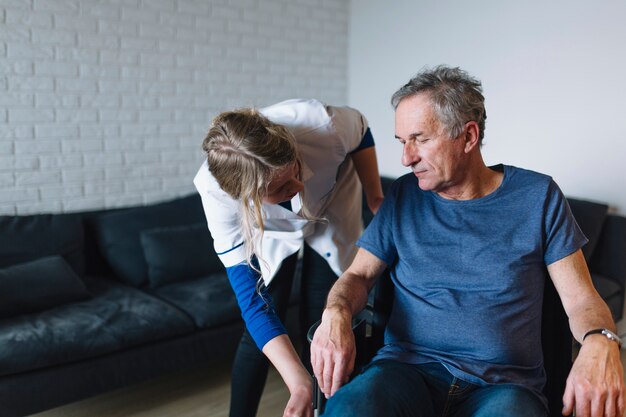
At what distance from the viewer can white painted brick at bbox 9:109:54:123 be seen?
9.26 feet

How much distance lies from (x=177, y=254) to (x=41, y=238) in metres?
0.65

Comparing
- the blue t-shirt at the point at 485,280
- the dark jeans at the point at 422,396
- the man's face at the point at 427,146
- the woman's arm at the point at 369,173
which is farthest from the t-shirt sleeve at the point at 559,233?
the woman's arm at the point at 369,173

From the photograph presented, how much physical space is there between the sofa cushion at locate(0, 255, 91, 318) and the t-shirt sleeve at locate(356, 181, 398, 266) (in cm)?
154

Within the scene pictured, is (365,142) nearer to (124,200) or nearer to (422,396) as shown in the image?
(422,396)

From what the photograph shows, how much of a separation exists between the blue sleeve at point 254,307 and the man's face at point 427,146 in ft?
1.76

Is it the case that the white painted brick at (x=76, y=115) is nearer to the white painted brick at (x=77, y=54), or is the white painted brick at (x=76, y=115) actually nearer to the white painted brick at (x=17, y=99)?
the white painted brick at (x=17, y=99)

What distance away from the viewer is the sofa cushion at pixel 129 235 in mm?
2973

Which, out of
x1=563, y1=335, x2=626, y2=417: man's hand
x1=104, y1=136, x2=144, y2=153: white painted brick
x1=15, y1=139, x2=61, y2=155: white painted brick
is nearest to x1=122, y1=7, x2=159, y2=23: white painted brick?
x1=104, y1=136, x2=144, y2=153: white painted brick

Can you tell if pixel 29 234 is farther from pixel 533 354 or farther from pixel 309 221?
pixel 533 354

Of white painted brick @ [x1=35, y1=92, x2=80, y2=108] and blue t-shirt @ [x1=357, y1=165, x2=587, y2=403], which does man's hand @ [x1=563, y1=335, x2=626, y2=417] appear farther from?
white painted brick @ [x1=35, y1=92, x2=80, y2=108]

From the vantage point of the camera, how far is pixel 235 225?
1.65 metres

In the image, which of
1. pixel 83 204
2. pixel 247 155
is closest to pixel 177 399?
pixel 83 204

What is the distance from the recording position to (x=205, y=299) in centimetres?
267

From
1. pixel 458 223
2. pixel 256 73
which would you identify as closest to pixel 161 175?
pixel 256 73
